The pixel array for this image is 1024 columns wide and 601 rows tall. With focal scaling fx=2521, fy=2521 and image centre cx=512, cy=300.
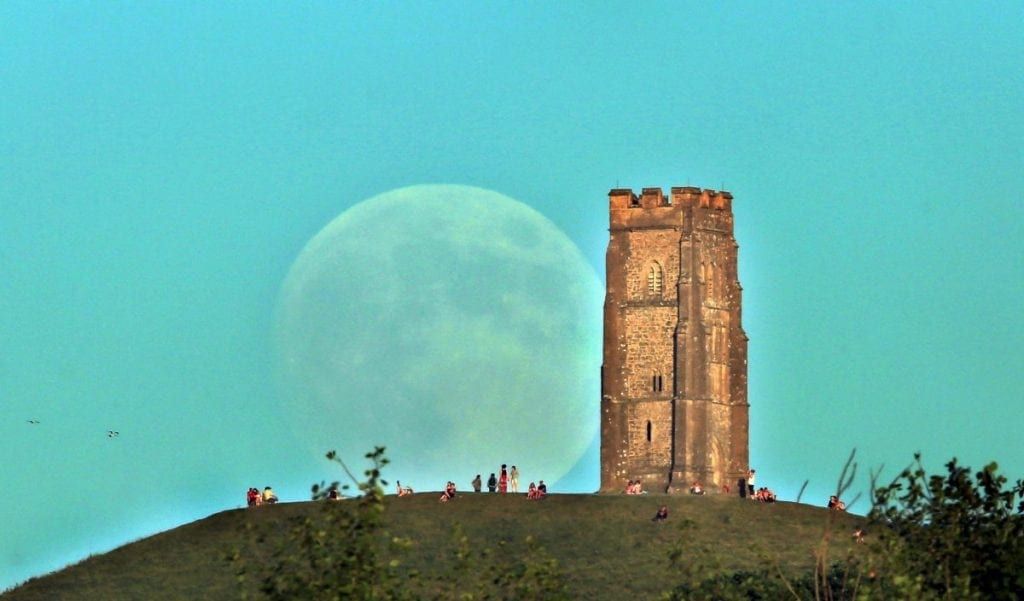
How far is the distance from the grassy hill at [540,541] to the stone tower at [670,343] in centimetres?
2239

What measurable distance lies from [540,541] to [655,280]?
33.2 meters

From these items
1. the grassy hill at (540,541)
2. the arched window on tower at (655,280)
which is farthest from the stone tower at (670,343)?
the grassy hill at (540,541)

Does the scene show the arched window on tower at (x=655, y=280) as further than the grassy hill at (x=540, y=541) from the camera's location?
Yes

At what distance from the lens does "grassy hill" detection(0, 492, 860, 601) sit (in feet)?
277

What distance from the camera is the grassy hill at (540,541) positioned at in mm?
84312

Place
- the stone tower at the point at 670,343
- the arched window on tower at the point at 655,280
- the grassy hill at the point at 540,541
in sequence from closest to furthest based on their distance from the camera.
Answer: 1. the grassy hill at the point at 540,541
2. the stone tower at the point at 670,343
3. the arched window on tower at the point at 655,280

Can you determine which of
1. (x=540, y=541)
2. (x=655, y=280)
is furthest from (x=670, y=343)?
(x=540, y=541)

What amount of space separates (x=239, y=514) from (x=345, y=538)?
48975mm

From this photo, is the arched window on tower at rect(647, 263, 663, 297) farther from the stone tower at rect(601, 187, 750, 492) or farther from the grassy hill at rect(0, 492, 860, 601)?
the grassy hill at rect(0, 492, 860, 601)

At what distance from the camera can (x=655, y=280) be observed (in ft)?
391

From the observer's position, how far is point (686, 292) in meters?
118

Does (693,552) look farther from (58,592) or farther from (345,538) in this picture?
(345,538)

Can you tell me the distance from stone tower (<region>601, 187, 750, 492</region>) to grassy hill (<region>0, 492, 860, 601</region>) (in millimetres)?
22392

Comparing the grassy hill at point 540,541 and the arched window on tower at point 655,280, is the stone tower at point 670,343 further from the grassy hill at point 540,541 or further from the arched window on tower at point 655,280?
the grassy hill at point 540,541
